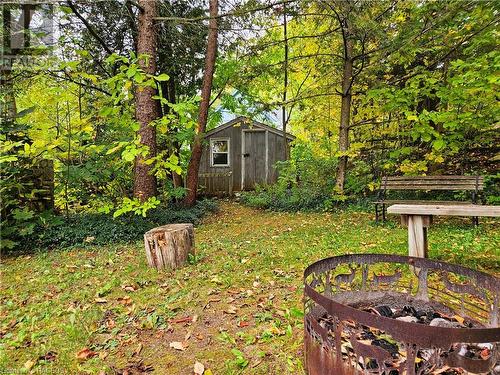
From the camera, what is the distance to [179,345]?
8.01 ft

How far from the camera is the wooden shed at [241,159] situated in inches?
533

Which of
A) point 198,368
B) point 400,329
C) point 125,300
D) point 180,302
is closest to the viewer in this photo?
point 400,329

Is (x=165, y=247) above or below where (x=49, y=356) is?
above

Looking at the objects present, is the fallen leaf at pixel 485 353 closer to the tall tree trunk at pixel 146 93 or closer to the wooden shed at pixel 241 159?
the tall tree trunk at pixel 146 93

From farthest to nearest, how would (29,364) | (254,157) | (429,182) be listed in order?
(254,157), (429,182), (29,364)

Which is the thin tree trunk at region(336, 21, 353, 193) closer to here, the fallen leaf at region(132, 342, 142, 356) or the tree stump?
the tree stump

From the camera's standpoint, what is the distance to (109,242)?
5.63m

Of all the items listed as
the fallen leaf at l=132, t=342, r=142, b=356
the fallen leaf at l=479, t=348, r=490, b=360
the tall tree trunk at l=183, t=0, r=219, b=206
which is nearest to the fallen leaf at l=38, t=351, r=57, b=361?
the fallen leaf at l=132, t=342, r=142, b=356

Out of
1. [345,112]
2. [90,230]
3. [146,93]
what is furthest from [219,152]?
[90,230]

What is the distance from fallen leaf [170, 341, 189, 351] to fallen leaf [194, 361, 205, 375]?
24 cm

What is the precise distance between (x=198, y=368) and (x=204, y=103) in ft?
23.2

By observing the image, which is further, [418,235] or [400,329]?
[418,235]

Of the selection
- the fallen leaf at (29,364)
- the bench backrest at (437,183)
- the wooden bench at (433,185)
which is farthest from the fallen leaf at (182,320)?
the bench backrest at (437,183)

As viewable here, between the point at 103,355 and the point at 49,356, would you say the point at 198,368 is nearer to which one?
the point at 103,355
